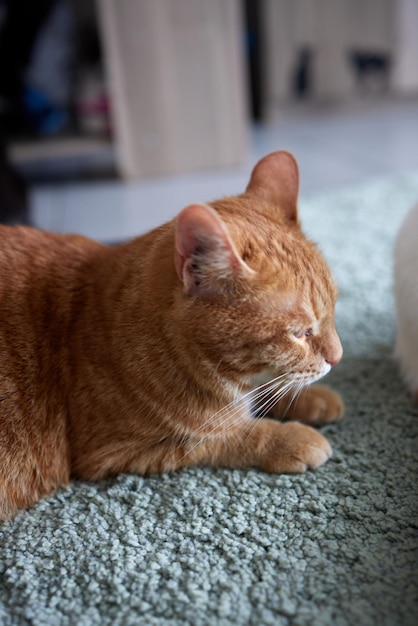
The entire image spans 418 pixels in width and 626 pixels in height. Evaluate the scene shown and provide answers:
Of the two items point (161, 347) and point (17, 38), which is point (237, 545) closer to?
point (161, 347)

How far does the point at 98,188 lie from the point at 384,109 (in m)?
1.86

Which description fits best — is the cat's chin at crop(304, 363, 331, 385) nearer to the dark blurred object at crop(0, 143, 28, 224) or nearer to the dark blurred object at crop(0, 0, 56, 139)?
the dark blurred object at crop(0, 143, 28, 224)

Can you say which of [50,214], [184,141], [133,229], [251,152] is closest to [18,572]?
[133,229]

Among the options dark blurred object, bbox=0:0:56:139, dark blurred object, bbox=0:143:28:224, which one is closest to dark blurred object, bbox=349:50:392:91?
dark blurred object, bbox=0:0:56:139

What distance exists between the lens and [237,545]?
852 millimetres

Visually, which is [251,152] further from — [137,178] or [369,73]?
[369,73]

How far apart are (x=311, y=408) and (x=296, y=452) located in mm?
125

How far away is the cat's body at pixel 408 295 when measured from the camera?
1.08 metres

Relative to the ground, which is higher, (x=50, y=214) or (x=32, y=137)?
(x=32, y=137)

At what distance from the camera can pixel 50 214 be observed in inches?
91.0

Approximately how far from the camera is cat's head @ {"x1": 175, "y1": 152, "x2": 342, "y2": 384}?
2.54 feet

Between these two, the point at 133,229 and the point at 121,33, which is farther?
the point at 121,33

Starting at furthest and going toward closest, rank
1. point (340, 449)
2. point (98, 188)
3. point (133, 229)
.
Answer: point (98, 188) → point (133, 229) → point (340, 449)

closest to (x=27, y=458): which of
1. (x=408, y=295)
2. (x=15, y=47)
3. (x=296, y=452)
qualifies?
(x=296, y=452)
